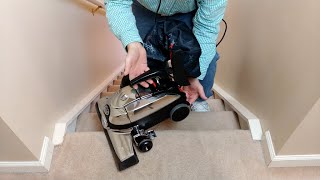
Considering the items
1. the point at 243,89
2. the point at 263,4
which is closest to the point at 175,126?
the point at 243,89

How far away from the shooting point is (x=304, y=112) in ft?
2.34

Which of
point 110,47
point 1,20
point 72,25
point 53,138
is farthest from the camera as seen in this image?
point 110,47

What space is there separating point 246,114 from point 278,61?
0.29 metres

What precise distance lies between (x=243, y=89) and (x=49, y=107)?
2.79ft

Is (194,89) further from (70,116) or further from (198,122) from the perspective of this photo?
(70,116)

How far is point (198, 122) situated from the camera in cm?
114

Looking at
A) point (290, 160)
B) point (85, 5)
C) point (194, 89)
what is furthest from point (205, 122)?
point (85, 5)

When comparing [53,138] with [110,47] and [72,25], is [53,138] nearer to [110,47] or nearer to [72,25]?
[72,25]

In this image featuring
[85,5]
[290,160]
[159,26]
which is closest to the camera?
[290,160]

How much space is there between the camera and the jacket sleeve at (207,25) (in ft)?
2.81

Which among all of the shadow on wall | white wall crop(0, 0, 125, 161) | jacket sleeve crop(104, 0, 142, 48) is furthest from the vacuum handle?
the shadow on wall

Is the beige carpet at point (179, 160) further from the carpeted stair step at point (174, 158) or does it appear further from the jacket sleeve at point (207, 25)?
the jacket sleeve at point (207, 25)

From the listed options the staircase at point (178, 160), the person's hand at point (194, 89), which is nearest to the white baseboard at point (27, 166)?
the staircase at point (178, 160)

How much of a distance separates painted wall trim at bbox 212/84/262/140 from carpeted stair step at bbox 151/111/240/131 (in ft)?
0.17
